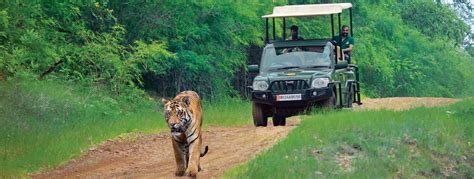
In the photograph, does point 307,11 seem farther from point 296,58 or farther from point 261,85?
point 261,85

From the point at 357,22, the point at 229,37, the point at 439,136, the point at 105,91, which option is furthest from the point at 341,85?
the point at 357,22

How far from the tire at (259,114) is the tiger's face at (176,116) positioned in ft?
20.2

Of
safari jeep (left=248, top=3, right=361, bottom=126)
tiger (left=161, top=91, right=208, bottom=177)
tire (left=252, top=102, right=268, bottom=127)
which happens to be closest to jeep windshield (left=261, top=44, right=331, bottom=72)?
safari jeep (left=248, top=3, right=361, bottom=126)

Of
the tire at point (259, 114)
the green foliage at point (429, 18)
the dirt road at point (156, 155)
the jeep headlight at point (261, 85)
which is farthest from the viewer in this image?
the green foliage at point (429, 18)

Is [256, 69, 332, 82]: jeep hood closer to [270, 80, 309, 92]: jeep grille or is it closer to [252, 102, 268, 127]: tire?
[270, 80, 309, 92]: jeep grille

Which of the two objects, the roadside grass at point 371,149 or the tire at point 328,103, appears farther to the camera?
the tire at point 328,103

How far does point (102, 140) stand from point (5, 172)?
348 cm

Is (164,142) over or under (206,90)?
over

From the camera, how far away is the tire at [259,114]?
1661 cm

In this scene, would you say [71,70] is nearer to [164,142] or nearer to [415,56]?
[164,142]

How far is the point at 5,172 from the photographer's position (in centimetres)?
1252

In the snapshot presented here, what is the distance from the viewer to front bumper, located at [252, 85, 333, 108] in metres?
15.9

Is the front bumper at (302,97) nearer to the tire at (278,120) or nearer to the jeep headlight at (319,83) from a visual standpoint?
the jeep headlight at (319,83)

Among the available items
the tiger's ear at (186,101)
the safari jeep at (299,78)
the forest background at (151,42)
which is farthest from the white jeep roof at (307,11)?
the tiger's ear at (186,101)
